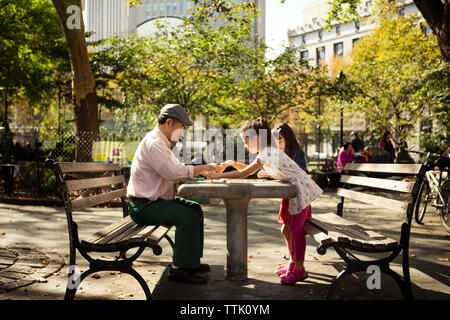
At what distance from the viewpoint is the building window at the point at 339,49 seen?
75.4m

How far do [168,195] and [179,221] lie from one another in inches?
14.0

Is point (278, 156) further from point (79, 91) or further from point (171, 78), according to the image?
point (171, 78)

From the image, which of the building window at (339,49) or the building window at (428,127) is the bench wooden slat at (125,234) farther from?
the building window at (339,49)

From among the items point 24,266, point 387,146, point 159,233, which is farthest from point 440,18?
point 387,146

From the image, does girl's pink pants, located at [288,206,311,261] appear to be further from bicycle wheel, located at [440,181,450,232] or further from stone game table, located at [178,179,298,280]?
bicycle wheel, located at [440,181,450,232]

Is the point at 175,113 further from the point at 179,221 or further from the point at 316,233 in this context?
the point at 316,233

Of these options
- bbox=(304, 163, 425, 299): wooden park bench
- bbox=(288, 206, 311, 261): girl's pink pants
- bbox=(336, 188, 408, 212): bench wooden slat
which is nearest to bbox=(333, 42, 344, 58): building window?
bbox=(336, 188, 408, 212): bench wooden slat

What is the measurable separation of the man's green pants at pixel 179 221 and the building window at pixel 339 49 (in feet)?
246

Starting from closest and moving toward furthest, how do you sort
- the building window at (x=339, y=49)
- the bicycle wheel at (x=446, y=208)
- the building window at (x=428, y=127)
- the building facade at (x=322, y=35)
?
the bicycle wheel at (x=446, y=208) < the building window at (x=428, y=127) < the building facade at (x=322, y=35) < the building window at (x=339, y=49)

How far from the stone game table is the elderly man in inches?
8.5

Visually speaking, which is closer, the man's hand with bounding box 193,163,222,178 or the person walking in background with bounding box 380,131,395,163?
the man's hand with bounding box 193,163,222,178

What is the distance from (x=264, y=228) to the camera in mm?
8070

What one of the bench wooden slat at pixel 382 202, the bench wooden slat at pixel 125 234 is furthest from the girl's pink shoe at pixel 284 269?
the bench wooden slat at pixel 125 234

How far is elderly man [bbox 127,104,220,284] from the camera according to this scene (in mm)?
4320
